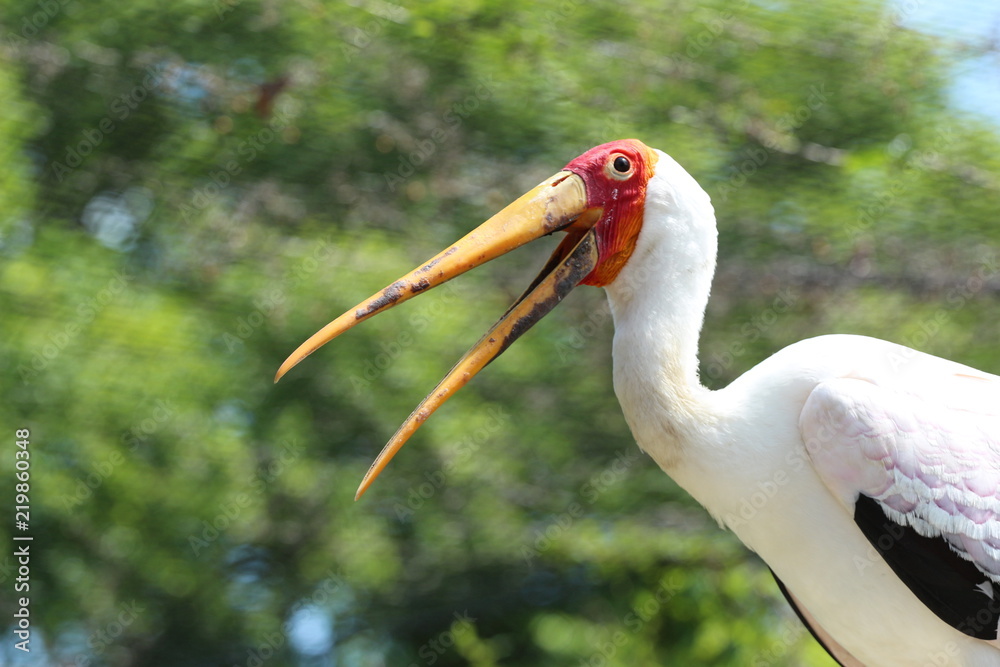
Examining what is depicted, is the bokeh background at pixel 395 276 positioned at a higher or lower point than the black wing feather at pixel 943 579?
lower

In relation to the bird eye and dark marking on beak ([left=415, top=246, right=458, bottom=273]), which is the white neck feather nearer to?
the bird eye

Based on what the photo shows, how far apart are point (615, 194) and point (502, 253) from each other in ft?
0.74

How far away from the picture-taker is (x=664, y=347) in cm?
179

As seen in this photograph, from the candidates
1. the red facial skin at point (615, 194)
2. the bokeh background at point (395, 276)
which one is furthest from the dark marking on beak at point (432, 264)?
the bokeh background at point (395, 276)

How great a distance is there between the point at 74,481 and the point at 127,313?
600 mm

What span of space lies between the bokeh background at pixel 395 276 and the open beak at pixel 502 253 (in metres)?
1.68

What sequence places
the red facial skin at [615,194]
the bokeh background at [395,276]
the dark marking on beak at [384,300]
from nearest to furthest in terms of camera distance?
the dark marking on beak at [384,300] < the red facial skin at [615,194] < the bokeh background at [395,276]

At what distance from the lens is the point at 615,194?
1.83 m

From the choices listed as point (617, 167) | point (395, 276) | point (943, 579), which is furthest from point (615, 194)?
point (395, 276)

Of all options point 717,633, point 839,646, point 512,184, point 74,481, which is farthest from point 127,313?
point 839,646

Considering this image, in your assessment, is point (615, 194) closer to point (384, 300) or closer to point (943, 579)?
point (384, 300)

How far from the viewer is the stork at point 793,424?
1.74 m

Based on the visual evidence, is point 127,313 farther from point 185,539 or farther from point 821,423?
point 821,423

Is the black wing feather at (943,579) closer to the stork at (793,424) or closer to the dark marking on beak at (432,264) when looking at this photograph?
the stork at (793,424)
